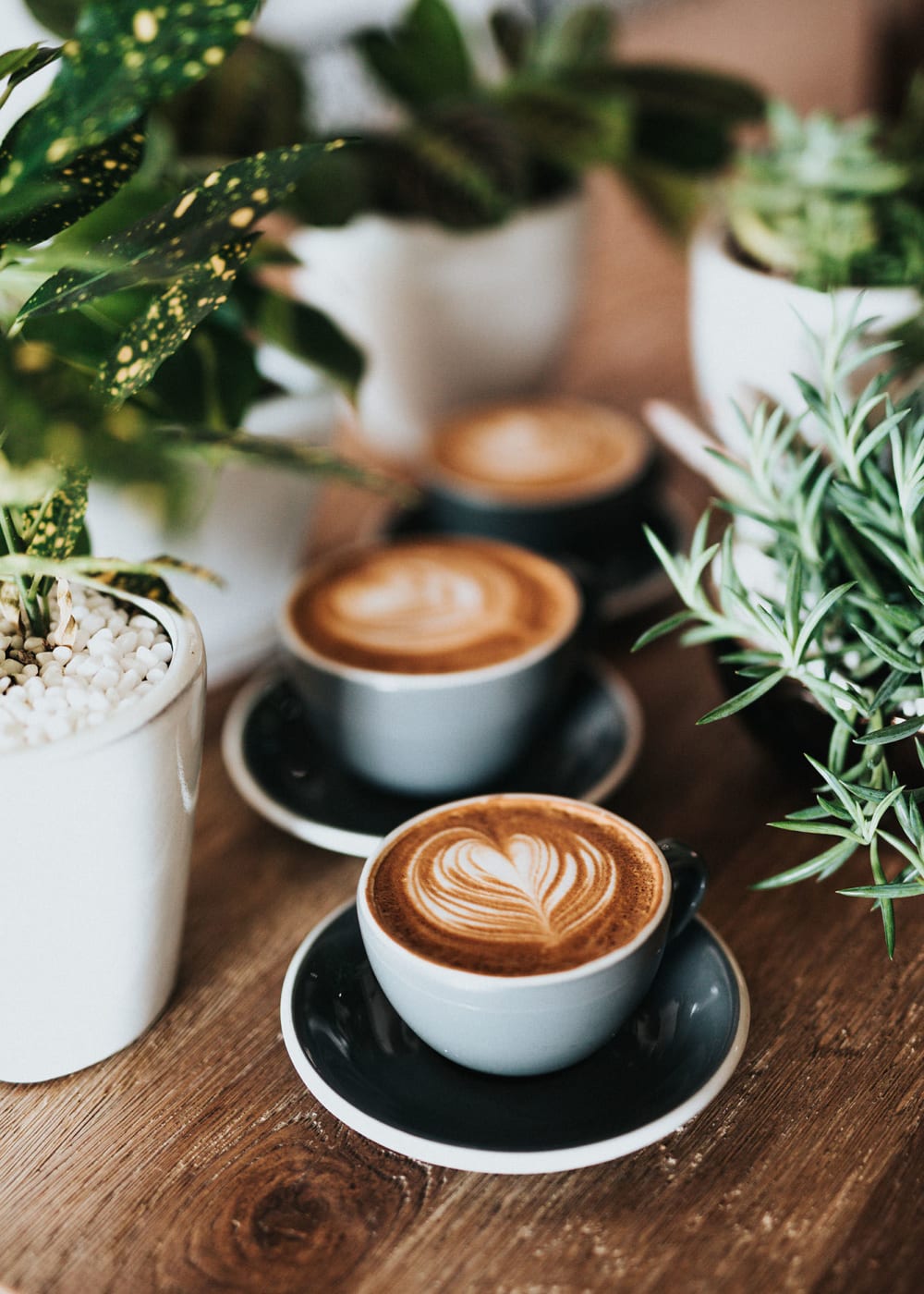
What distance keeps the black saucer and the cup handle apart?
324 mm

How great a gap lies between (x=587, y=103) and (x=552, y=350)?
193mm

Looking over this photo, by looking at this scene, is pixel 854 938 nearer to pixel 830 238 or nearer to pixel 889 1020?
pixel 889 1020

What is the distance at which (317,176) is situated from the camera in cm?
78

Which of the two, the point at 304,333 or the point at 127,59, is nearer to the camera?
the point at 127,59

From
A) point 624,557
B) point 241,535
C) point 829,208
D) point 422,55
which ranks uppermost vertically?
point 422,55

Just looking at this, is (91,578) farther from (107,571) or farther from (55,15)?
(55,15)

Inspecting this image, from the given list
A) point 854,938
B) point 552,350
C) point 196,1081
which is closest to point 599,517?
point 552,350

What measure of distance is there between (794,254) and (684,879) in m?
0.47

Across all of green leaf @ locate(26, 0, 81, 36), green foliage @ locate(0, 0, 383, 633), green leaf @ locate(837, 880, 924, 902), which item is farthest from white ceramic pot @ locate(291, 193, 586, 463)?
green leaf @ locate(837, 880, 924, 902)

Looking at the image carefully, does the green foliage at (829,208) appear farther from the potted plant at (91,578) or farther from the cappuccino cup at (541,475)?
the potted plant at (91,578)

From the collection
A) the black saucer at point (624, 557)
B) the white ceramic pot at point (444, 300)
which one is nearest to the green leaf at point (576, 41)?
the white ceramic pot at point (444, 300)

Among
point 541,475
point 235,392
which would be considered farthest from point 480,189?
point 235,392

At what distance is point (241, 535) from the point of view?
0.78 metres

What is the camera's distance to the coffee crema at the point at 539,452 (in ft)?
2.80
